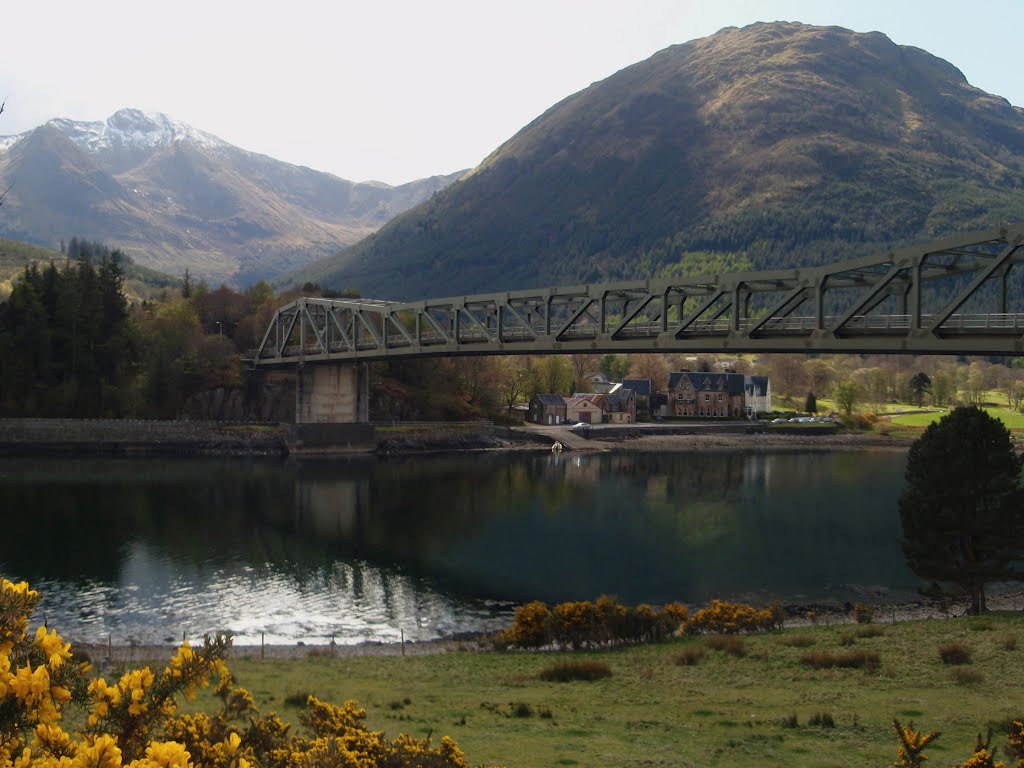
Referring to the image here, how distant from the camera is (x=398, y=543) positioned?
51.4 meters

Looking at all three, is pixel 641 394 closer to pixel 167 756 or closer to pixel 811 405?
pixel 811 405

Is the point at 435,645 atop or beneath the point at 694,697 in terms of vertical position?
beneath

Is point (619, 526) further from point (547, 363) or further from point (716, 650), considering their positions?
point (547, 363)

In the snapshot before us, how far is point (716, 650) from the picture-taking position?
81.1 ft

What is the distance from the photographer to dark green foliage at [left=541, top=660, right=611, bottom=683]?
73.7ft

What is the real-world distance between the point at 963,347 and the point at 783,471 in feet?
185

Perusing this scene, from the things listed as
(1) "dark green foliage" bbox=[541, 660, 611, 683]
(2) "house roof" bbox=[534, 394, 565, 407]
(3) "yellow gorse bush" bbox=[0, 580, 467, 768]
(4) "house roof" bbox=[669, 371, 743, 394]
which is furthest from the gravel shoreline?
(4) "house roof" bbox=[669, 371, 743, 394]

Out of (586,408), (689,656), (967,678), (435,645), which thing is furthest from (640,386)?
(967,678)

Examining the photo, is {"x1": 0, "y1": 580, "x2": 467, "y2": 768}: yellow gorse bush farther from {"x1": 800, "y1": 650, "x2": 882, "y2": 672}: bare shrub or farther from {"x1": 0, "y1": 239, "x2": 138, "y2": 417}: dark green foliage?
{"x1": 0, "y1": 239, "x2": 138, "y2": 417}: dark green foliage

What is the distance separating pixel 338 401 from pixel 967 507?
7514 centimetres

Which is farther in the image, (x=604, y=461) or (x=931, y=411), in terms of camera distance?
(x=931, y=411)

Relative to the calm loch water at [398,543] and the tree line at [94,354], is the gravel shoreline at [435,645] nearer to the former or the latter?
the calm loch water at [398,543]

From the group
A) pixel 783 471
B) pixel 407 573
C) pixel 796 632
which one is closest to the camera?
pixel 796 632

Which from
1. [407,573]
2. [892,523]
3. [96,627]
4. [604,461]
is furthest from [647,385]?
[96,627]
